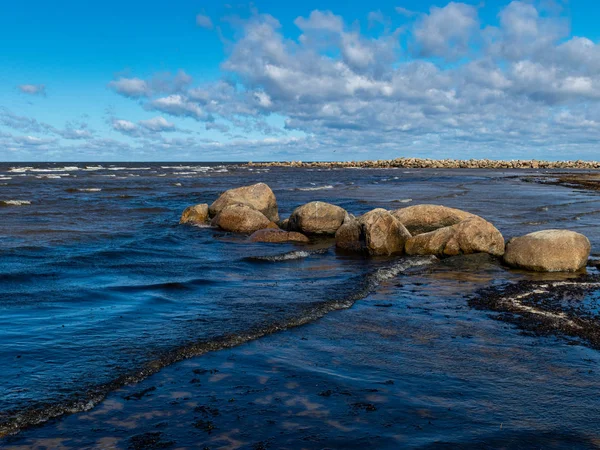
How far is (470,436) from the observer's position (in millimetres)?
4863

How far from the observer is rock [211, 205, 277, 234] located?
62.3ft

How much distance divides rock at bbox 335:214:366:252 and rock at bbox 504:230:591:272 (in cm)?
406

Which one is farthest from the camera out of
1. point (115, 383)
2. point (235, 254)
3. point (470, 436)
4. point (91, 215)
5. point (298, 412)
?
point (91, 215)

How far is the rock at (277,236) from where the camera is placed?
17.2 m

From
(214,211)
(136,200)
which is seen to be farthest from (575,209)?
(136,200)

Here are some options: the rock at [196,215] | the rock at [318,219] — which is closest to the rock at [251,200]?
the rock at [196,215]

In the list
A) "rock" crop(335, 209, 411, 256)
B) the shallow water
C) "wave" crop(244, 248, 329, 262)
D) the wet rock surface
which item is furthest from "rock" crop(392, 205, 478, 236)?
the wet rock surface

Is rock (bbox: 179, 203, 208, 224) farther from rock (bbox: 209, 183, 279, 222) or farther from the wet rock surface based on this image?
the wet rock surface

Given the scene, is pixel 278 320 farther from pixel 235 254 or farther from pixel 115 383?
pixel 235 254

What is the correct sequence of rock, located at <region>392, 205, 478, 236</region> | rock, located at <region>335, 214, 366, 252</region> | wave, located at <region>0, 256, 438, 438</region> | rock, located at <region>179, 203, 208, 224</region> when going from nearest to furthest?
wave, located at <region>0, 256, 438, 438</region> → rock, located at <region>335, 214, 366, 252</region> → rock, located at <region>392, 205, 478, 236</region> → rock, located at <region>179, 203, 208, 224</region>

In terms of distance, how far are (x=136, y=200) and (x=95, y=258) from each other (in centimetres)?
1930

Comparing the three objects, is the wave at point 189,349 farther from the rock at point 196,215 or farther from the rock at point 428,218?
the rock at point 196,215

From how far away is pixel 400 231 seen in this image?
14.8 meters

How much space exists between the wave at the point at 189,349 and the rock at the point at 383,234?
1.96 metres
